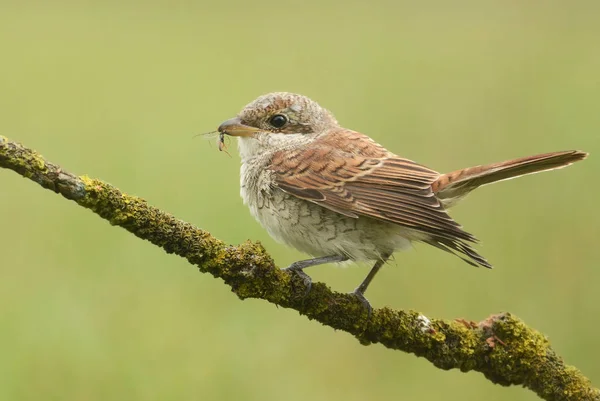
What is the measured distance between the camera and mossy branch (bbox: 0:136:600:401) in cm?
286

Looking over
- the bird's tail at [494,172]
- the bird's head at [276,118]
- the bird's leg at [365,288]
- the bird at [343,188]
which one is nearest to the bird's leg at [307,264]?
the bird at [343,188]

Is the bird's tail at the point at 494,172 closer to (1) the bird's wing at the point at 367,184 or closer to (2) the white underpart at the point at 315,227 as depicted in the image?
(1) the bird's wing at the point at 367,184

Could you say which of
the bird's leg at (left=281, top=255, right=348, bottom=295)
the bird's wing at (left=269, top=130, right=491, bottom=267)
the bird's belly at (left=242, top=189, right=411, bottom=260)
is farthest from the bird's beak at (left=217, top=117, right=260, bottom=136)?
the bird's leg at (left=281, top=255, right=348, bottom=295)

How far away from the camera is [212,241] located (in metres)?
2.93

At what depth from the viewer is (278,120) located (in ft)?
14.1

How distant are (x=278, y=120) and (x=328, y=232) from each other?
792mm

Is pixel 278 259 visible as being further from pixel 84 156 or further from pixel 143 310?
pixel 84 156

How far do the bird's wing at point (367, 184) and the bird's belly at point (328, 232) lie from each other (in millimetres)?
78

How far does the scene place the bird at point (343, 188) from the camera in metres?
3.61

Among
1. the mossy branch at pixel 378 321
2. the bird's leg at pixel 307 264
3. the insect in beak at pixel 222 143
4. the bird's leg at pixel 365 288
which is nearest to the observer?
the mossy branch at pixel 378 321

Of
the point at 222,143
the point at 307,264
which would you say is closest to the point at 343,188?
the point at 307,264

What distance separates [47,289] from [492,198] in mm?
3506

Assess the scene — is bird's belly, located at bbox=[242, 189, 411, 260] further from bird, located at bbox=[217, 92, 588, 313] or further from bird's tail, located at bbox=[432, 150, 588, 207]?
bird's tail, located at bbox=[432, 150, 588, 207]

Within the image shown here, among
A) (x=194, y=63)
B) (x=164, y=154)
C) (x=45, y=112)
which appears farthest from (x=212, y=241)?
(x=194, y=63)
